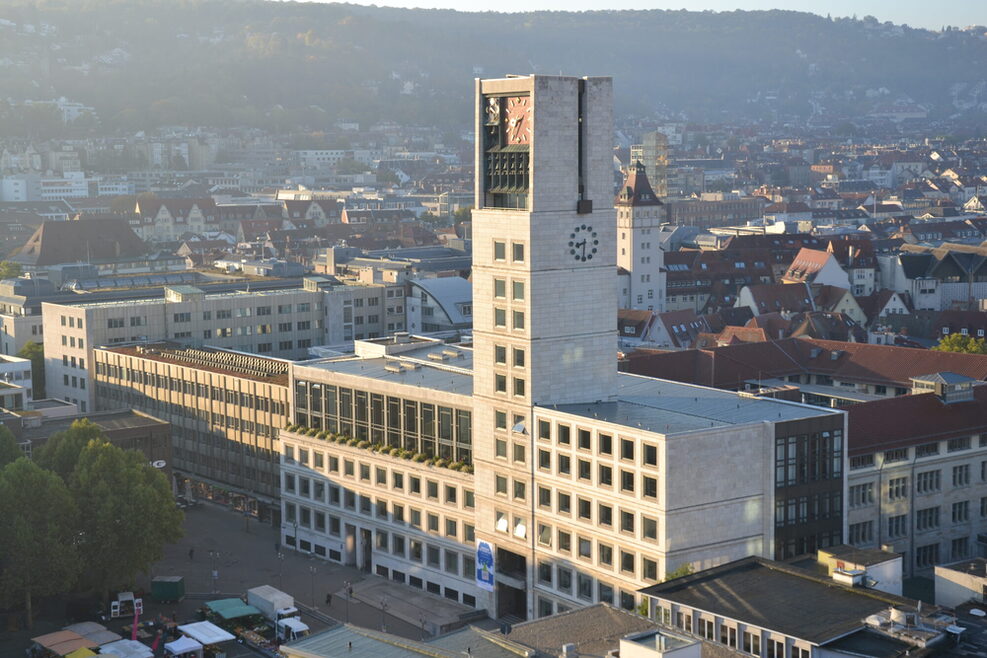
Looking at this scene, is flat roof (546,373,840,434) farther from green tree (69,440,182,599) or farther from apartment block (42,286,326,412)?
apartment block (42,286,326,412)

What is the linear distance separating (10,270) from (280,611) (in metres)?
118

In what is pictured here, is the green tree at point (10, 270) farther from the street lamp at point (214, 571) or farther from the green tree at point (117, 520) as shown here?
the green tree at point (117, 520)

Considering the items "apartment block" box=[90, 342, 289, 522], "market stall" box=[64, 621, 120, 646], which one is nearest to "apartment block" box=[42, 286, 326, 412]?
"apartment block" box=[90, 342, 289, 522]

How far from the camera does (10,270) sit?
179 m

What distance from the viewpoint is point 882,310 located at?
152 meters

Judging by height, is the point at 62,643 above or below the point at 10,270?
below

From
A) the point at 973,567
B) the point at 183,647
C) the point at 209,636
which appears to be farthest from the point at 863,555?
the point at 183,647

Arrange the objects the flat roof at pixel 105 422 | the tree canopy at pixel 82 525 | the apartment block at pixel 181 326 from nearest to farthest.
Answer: the tree canopy at pixel 82 525 → the flat roof at pixel 105 422 → the apartment block at pixel 181 326

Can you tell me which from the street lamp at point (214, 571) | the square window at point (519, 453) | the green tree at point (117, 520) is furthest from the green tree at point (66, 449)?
the square window at point (519, 453)

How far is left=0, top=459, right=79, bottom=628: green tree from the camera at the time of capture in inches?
2783

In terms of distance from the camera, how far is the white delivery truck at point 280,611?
70812mm

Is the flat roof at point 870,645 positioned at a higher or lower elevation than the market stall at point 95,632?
higher

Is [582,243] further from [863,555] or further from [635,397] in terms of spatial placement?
[863,555]

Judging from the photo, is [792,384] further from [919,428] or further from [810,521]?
[810,521]
